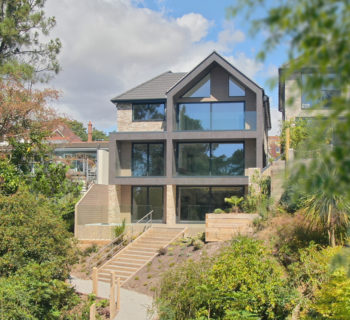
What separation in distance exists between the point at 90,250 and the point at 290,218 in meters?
11.5

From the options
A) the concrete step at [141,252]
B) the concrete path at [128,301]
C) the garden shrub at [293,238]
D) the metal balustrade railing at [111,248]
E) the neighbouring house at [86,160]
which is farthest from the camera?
the neighbouring house at [86,160]

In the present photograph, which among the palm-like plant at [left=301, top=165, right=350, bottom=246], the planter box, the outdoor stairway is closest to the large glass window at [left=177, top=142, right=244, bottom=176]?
the outdoor stairway

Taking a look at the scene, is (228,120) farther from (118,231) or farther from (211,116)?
(118,231)

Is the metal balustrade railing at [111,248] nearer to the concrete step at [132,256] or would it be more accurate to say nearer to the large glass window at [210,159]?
the concrete step at [132,256]

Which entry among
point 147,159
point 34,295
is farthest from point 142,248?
point 34,295

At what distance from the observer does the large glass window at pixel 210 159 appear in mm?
27312

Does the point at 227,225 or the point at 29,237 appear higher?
the point at 29,237

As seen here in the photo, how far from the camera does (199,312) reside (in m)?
11.8

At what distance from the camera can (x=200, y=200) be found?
2806 centimetres

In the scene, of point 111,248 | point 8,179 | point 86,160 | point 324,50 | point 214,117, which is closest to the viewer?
point 324,50

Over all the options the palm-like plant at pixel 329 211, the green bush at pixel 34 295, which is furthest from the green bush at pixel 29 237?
the palm-like plant at pixel 329 211

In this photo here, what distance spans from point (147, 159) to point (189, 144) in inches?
118

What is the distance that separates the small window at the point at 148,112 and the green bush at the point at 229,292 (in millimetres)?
17132

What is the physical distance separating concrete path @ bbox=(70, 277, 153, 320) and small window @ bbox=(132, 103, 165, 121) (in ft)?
40.2
